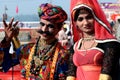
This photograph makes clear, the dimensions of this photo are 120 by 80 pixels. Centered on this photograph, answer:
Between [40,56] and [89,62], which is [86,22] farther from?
[40,56]

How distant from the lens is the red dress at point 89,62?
11.0ft

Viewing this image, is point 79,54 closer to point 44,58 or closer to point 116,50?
point 116,50

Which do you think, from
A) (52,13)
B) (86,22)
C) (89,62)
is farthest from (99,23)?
(52,13)

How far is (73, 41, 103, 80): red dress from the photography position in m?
3.36

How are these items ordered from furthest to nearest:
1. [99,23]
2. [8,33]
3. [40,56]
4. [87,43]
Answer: [8,33] < [40,56] < [87,43] < [99,23]

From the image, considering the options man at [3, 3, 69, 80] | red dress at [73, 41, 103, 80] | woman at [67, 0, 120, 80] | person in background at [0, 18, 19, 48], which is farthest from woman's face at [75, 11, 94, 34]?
person in background at [0, 18, 19, 48]

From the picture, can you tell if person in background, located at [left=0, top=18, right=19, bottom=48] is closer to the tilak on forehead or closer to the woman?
the tilak on forehead

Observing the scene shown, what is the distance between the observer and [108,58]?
3.32 metres

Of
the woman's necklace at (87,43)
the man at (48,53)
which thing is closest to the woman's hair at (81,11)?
the woman's necklace at (87,43)

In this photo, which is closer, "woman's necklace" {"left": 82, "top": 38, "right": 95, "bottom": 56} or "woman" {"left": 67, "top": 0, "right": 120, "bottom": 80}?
"woman" {"left": 67, "top": 0, "right": 120, "bottom": 80}

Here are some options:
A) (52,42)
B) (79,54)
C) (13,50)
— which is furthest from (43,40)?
(79,54)

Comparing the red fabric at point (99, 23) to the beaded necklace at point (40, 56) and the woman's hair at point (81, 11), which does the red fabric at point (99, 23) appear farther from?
the beaded necklace at point (40, 56)

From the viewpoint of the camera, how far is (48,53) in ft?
13.6

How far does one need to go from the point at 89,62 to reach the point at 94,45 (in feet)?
0.46
